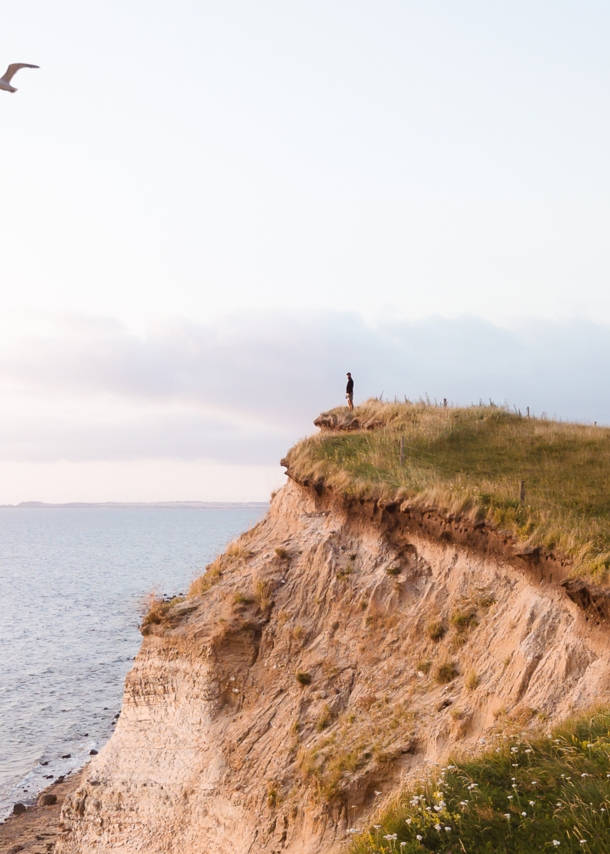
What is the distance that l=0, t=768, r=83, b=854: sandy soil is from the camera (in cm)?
2958

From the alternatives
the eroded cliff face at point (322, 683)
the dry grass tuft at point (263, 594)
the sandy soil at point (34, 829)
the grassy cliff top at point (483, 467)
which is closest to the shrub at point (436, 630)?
the eroded cliff face at point (322, 683)

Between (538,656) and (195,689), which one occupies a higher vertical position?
(538,656)

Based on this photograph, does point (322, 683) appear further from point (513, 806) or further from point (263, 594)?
point (513, 806)

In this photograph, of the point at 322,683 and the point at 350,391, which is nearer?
the point at 322,683

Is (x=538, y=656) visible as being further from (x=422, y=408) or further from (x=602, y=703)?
(x=422, y=408)

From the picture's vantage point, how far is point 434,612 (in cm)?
1933

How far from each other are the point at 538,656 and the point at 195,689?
10545 millimetres

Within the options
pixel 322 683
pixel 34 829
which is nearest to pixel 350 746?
pixel 322 683

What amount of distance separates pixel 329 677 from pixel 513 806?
10.8 m

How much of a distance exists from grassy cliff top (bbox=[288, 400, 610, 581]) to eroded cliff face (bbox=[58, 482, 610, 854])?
996 mm

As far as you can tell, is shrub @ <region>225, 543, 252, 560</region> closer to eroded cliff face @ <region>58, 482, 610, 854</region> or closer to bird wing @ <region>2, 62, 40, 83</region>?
eroded cliff face @ <region>58, 482, 610, 854</region>

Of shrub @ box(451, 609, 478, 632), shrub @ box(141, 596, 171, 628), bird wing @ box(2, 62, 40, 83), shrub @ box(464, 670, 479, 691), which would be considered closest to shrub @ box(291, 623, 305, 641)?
shrub @ box(141, 596, 171, 628)

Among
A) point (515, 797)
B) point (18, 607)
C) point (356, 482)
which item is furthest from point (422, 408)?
point (18, 607)

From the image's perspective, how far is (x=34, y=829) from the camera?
3144 centimetres
